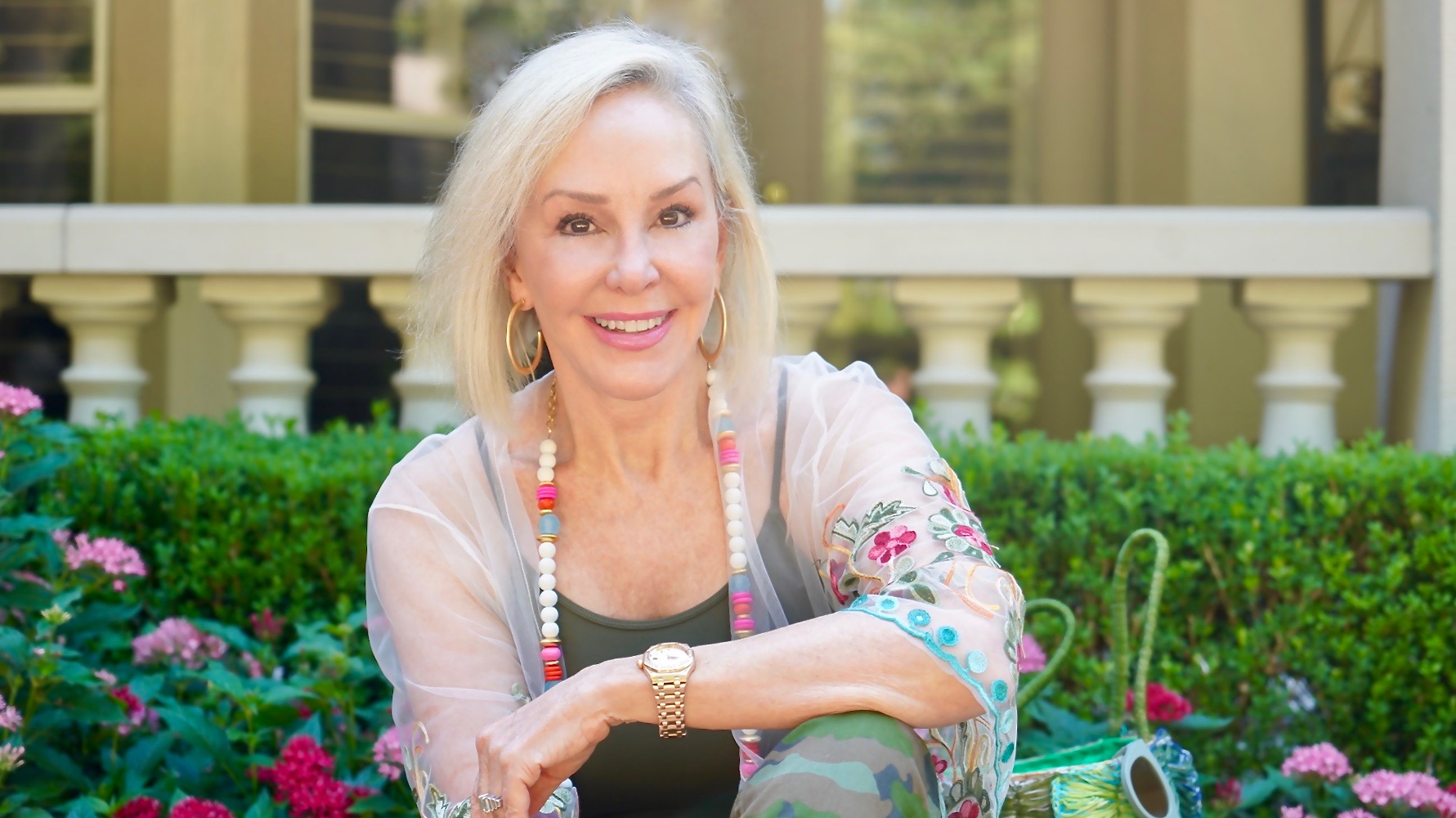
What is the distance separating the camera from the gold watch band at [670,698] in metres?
1.75

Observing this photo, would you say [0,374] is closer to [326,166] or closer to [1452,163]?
[326,166]

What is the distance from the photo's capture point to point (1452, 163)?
3410 mm

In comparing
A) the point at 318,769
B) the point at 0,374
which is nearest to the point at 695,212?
the point at 318,769

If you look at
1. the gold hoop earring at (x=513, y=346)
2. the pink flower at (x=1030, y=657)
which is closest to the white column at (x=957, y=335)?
the pink flower at (x=1030, y=657)

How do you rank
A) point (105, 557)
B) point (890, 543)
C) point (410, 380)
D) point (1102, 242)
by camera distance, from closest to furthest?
point (890, 543) → point (105, 557) → point (1102, 242) → point (410, 380)

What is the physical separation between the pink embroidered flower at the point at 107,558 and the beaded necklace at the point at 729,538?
0.96 m

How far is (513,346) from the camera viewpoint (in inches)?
88.4

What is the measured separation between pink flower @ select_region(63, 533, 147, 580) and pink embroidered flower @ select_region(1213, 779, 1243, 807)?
210cm

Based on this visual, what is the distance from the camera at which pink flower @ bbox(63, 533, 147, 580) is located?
2652mm

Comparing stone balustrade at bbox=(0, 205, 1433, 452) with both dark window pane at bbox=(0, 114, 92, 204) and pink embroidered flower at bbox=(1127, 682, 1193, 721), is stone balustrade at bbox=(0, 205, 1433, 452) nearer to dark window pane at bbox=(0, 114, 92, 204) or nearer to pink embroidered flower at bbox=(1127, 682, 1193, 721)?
pink embroidered flower at bbox=(1127, 682, 1193, 721)

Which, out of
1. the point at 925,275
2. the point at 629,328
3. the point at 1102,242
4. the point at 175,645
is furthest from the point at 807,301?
the point at 175,645

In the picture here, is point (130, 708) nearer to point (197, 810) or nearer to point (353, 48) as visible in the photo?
point (197, 810)

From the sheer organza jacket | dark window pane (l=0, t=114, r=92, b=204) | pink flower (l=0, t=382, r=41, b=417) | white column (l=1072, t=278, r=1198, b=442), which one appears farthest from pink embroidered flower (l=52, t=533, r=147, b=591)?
dark window pane (l=0, t=114, r=92, b=204)

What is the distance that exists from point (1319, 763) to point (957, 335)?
1.40 metres
